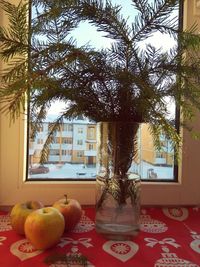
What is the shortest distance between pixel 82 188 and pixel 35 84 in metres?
0.42

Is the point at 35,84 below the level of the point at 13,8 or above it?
below

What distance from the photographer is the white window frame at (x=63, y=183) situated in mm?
873

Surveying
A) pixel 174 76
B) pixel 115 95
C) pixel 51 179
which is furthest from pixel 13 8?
pixel 51 179

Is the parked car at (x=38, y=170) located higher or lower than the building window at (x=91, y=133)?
lower

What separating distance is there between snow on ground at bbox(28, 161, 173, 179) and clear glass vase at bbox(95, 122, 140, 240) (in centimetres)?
22

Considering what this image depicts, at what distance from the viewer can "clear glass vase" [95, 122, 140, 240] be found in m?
0.67

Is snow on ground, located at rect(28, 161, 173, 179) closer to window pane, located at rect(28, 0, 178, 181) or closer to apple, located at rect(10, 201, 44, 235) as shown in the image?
window pane, located at rect(28, 0, 178, 181)

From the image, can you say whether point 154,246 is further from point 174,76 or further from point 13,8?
point 13,8

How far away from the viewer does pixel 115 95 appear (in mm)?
661

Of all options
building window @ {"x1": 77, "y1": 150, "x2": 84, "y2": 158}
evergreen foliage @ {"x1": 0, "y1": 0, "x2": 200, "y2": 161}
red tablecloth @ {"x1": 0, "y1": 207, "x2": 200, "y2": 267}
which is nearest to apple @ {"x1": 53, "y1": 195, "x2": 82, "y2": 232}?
red tablecloth @ {"x1": 0, "y1": 207, "x2": 200, "y2": 267}

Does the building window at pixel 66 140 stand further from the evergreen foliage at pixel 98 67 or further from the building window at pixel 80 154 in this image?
the evergreen foliage at pixel 98 67

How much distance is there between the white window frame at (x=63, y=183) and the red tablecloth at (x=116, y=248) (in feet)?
0.33

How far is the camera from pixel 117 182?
26.8 inches

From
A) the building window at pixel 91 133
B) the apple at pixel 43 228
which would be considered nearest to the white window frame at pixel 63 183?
the building window at pixel 91 133
